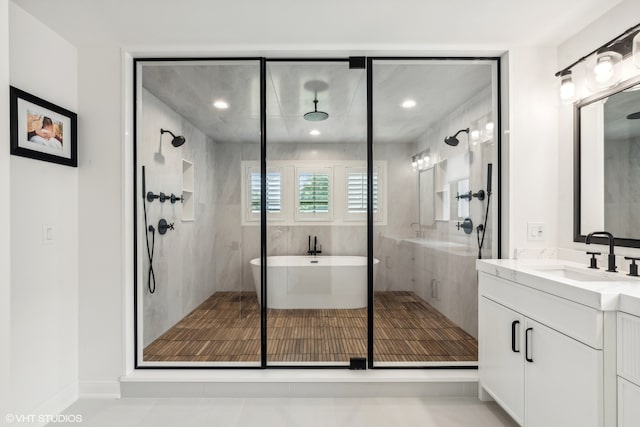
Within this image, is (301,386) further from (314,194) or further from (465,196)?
(465,196)

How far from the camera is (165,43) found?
7.92ft

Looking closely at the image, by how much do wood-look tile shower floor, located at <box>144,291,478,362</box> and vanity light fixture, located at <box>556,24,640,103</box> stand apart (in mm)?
1771

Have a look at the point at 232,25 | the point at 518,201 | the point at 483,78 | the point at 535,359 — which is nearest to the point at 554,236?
the point at 518,201

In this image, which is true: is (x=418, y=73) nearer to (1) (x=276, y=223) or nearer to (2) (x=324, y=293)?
(1) (x=276, y=223)

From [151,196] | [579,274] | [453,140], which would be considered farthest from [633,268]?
[151,196]

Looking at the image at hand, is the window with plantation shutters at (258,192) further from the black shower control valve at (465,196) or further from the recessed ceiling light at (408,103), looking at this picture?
the black shower control valve at (465,196)

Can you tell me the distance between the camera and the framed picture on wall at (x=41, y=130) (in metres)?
1.90

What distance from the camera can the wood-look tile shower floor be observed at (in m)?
2.57

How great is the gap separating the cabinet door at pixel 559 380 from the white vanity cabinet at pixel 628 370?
64 mm

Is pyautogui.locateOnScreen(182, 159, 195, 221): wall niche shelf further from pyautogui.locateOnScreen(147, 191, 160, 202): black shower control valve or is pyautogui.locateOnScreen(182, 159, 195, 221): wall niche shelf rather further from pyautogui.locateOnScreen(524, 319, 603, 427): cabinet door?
pyautogui.locateOnScreen(524, 319, 603, 427): cabinet door

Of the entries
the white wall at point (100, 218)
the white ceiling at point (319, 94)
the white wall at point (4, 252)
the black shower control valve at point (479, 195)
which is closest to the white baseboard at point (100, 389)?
the white wall at point (100, 218)

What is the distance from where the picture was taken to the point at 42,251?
2.12 meters

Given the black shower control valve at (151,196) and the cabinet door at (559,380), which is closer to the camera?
the cabinet door at (559,380)

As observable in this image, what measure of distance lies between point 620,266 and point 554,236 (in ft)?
1.80
